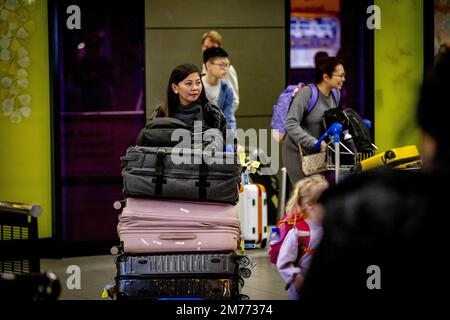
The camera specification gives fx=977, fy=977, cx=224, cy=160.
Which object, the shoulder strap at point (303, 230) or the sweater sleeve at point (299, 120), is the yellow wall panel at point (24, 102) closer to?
the sweater sleeve at point (299, 120)

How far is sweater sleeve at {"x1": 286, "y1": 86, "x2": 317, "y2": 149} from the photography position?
8023 millimetres

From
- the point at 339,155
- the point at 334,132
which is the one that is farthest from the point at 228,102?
the point at 339,155

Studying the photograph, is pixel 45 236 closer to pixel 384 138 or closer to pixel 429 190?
pixel 384 138

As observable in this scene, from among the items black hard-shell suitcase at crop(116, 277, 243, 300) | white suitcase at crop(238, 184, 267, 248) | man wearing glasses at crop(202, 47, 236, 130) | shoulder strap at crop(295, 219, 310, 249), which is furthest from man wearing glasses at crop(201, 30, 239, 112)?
shoulder strap at crop(295, 219, 310, 249)

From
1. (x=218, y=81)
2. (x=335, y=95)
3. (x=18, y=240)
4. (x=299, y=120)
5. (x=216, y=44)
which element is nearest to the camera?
(x=18, y=240)

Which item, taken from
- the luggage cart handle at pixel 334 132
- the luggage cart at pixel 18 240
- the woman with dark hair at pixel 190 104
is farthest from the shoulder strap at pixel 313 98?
the luggage cart at pixel 18 240

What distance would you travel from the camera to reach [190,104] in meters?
6.28

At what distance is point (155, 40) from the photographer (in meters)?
9.73

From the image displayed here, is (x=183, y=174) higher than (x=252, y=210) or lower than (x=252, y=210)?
higher

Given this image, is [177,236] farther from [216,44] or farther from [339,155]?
[216,44]

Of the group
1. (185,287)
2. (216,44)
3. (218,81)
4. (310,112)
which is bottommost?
(185,287)

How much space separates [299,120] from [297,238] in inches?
120

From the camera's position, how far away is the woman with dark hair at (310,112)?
8.16 metres
